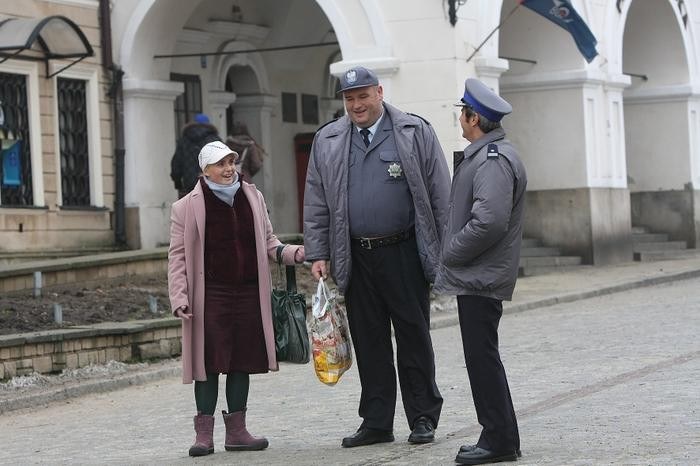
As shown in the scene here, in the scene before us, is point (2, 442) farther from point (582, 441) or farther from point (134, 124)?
point (134, 124)

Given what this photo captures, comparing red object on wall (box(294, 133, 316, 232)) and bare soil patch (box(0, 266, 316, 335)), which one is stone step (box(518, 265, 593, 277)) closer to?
red object on wall (box(294, 133, 316, 232))

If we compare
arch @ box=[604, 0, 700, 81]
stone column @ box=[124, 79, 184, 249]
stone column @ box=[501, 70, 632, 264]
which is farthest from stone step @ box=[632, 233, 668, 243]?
stone column @ box=[124, 79, 184, 249]

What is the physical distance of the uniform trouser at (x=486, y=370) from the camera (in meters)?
8.32

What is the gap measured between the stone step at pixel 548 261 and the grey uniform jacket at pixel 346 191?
15606 mm

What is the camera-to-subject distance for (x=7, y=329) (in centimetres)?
1434

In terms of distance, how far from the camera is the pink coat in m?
9.47

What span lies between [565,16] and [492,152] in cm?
1455

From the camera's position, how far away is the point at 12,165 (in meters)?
20.9

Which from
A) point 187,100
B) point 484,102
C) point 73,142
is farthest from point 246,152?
point 484,102

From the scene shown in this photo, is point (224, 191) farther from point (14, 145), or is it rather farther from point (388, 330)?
point (14, 145)

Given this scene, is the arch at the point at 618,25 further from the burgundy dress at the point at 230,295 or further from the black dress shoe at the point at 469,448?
the black dress shoe at the point at 469,448

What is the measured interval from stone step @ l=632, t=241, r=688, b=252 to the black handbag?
1950 centimetres

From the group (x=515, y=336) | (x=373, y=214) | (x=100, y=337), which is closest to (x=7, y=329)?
(x=100, y=337)

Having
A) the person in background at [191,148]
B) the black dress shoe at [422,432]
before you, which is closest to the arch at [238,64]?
the person in background at [191,148]
